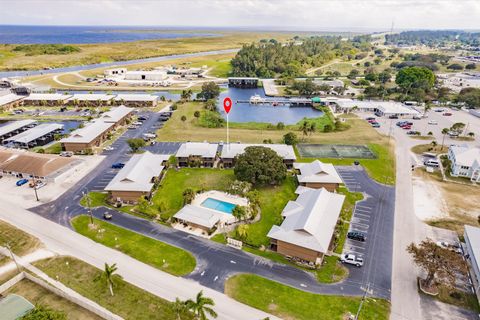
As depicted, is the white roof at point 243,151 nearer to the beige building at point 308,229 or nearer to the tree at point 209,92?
the beige building at point 308,229

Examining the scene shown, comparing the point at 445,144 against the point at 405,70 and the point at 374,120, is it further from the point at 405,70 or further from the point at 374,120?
the point at 405,70

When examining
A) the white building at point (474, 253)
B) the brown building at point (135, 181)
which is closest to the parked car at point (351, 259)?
the white building at point (474, 253)

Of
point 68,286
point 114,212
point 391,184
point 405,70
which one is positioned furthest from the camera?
point 405,70

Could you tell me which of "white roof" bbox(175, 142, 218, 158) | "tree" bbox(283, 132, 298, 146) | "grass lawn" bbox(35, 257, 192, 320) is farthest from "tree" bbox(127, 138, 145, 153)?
"grass lawn" bbox(35, 257, 192, 320)

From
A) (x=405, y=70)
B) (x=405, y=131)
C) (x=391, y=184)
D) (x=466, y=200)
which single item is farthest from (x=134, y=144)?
(x=405, y=70)

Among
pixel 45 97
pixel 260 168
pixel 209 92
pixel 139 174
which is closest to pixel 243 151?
pixel 260 168
